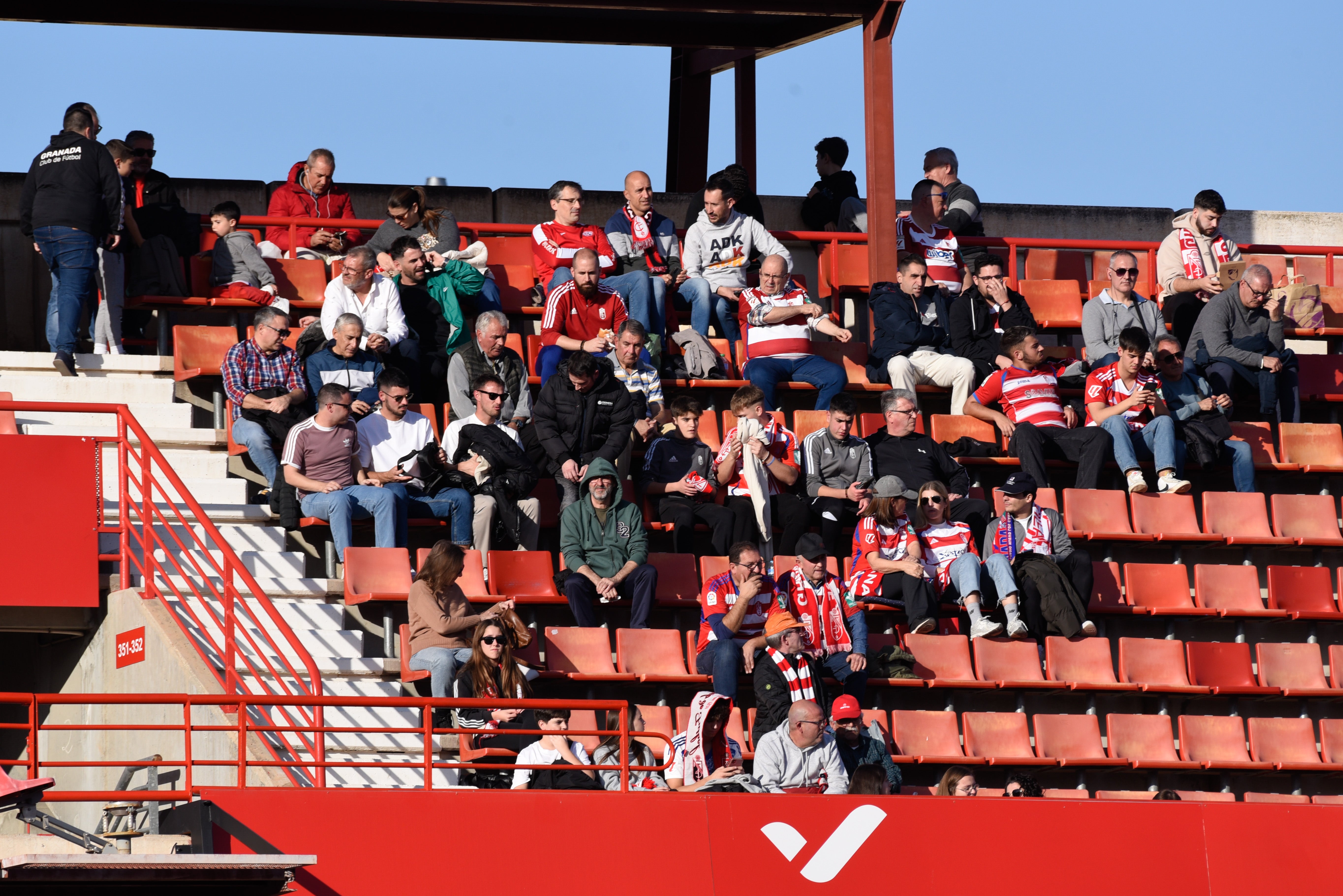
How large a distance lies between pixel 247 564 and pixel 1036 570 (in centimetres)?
446

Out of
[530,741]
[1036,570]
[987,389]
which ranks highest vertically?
[987,389]

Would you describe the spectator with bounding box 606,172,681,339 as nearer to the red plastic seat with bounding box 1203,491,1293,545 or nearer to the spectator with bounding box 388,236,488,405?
the spectator with bounding box 388,236,488,405

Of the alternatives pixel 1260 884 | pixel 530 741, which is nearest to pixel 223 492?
pixel 530 741

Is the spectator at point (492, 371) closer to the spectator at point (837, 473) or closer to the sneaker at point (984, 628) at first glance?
the spectator at point (837, 473)

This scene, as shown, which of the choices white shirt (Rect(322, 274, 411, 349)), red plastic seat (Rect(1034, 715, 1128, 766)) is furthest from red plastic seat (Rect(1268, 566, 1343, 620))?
white shirt (Rect(322, 274, 411, 349))

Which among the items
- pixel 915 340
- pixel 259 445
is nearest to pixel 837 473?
pixel 915 340

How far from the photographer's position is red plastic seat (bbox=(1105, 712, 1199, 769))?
10.8m

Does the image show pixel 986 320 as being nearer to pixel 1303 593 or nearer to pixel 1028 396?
pixel 1028 396

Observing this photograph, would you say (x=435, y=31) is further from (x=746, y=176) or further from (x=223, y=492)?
(x=223, y=492)

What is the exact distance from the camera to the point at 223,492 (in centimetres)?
1088

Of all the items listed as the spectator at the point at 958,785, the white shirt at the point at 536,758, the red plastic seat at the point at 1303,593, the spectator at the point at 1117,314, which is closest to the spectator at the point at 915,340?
the spectator at the point at 1117,314

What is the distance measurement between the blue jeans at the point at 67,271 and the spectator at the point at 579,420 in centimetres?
290

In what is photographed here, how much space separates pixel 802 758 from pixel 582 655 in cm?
151

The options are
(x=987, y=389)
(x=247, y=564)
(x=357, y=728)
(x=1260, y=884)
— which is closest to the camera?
(x=357, y=728)
